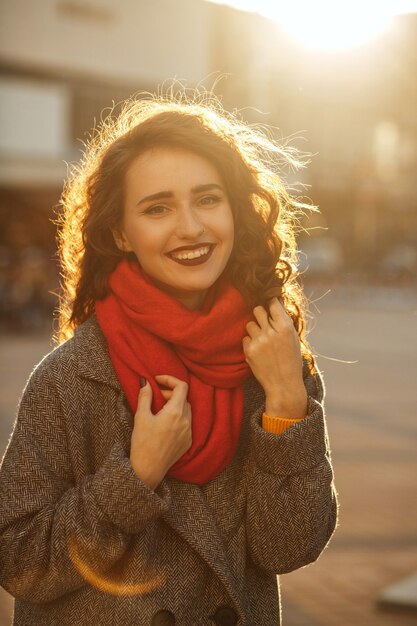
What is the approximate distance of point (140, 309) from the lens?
2107mm

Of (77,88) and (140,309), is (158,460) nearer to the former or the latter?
(140,309)

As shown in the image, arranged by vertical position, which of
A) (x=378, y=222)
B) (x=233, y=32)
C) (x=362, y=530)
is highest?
(x=233, y=32)

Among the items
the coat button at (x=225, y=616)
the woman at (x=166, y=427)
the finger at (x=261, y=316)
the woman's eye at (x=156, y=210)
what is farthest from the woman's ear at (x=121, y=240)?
the coat button at (x=225, y=616)

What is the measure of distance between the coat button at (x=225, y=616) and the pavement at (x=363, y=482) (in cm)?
81

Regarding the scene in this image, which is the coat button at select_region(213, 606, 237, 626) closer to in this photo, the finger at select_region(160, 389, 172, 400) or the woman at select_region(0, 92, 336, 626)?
the woman at select_region(0, 92, 336, 626)

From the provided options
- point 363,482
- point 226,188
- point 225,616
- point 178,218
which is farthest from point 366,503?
point 178,218

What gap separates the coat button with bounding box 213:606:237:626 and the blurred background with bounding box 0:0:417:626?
0.90m

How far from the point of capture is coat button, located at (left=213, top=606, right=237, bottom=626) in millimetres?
2057

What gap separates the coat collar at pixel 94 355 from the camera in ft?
6.76

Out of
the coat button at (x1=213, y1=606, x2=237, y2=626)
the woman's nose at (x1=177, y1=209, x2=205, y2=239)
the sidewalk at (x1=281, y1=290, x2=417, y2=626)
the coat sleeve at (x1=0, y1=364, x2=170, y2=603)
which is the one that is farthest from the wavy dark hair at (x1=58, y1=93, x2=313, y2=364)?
the sidewalk at (x1=281, y1=290, x2=417, y2=626)

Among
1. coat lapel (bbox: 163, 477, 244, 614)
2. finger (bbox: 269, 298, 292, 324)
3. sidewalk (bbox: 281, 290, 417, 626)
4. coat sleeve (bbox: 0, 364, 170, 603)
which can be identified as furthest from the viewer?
sidewalk (bbox: 281, 290, 417, 626)

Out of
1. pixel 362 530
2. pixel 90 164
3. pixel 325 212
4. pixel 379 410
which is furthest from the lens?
pixel 325 212

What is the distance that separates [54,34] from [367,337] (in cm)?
1471

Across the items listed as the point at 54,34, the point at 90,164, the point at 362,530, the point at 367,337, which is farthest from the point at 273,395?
the point at 54,34
